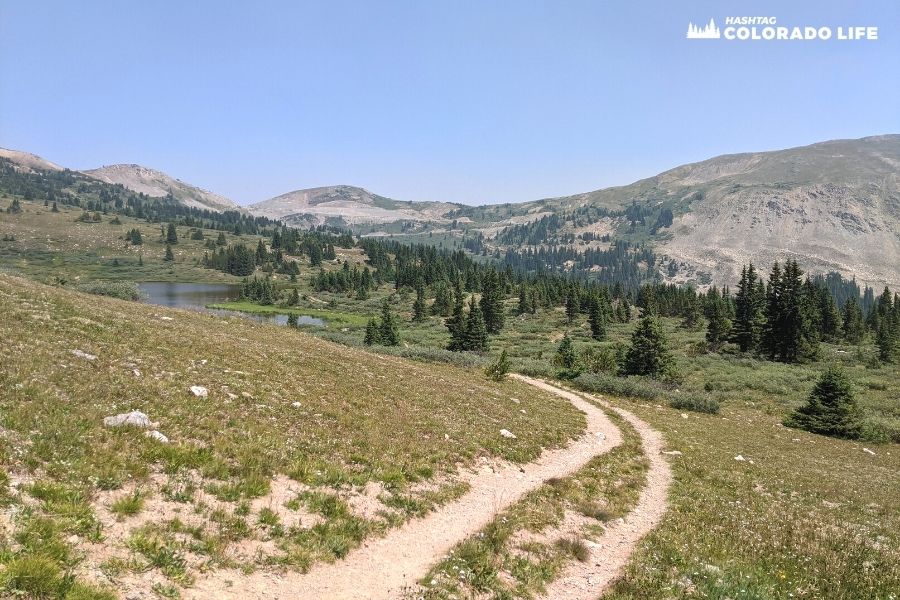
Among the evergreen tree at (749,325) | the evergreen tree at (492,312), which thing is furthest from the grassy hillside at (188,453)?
the evergreen tree at (492,312)

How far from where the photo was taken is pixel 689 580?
9.52 metres

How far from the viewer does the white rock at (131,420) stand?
38.7ft

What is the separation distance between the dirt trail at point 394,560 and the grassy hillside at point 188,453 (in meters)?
0.37

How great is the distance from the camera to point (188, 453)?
11492 mm

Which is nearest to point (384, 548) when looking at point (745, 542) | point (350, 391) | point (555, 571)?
point (555, 571)

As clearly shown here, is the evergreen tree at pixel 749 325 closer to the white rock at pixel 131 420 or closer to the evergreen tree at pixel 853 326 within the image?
the evergreen tree at pixel 853 326

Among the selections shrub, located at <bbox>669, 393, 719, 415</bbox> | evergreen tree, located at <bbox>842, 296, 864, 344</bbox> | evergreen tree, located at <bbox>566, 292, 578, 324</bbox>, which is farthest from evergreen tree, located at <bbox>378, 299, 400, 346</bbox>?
evergreen tree, located at <bbox>842, 296, 864, 344</bbox>

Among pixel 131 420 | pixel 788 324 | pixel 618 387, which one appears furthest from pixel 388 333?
pixel 788 324

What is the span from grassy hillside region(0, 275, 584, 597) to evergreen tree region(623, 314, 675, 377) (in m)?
37.0

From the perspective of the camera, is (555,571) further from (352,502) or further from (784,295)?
(784,295)

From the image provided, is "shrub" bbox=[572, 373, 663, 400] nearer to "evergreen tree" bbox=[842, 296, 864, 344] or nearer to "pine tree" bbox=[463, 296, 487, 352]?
"pine tree" bbox=[463, 296, 487, 352]

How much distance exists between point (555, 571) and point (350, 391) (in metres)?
14.6

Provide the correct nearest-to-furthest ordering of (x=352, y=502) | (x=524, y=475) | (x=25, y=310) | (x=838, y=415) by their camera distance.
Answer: (x=352, y=502), (x=524, y=475), (x=25, y=310), (x=838, y=415)

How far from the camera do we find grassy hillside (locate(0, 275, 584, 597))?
25.7 feet
